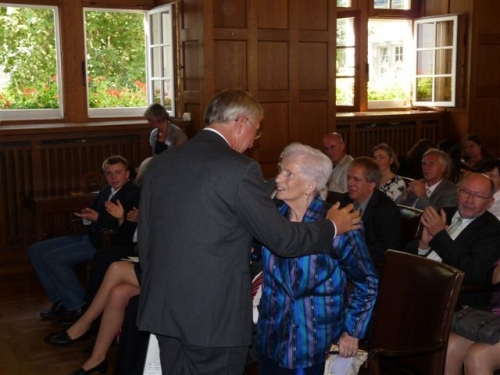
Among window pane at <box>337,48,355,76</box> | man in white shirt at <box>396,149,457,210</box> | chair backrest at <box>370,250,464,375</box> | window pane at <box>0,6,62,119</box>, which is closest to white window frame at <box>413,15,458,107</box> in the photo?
window pane at <box>337,48,355,76</box>

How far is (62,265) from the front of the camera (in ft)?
16.4

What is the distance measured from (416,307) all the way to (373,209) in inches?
52.2

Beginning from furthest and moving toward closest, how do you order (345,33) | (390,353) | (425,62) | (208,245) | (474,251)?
(425,62) → (345,33) → (474,251) → (390,353) → (208,245)

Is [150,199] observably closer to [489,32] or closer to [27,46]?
[27,46]

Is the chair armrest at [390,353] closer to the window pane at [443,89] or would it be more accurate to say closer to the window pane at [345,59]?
the window pane at [345,59]

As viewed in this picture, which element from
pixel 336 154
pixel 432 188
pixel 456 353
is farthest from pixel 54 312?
pixel 456 353

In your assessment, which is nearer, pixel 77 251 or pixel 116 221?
pixel 116 221

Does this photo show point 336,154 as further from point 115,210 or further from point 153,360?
point 153,360

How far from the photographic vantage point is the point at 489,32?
28.2 feet

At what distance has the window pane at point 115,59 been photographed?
719cm

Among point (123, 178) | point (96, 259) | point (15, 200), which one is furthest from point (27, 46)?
point (96, 259)

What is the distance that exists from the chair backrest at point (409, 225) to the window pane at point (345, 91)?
15.7 ft

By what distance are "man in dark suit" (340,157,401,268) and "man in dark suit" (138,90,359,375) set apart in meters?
1.71

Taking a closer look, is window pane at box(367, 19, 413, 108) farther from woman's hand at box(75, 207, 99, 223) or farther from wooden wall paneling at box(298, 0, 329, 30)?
woman's hand at box(75, 207, 99, 223)
